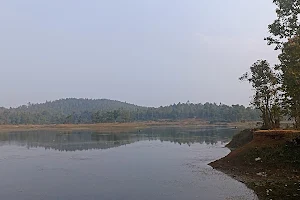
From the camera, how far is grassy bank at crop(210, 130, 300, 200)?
54.9ft

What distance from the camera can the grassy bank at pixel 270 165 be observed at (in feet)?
54.9

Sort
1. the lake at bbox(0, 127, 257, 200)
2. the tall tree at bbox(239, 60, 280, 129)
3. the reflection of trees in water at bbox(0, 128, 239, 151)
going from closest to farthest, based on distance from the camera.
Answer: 1. the lake at bbox(0, 127, 257, 200)
2. the tall tree at bbox(239, 60, 280, 129)
3. the reflection of trees in water at bbox(0, 128, 239, 151)

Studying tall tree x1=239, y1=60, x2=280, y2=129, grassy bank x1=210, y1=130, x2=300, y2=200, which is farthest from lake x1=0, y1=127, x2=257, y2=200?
tall tree x1=239, y1=60, x2=280, y2=129

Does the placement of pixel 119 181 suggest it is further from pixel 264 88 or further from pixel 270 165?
pixel 264 88

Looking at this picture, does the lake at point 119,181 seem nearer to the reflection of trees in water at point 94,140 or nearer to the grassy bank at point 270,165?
the grassy bank at point 270,165

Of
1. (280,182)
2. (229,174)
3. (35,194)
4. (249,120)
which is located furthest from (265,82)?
(249,120)

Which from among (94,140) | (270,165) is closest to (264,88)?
(270,165)

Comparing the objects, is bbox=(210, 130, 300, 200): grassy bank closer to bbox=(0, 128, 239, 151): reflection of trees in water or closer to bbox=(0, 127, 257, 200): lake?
bbox=(0, 127, 257, 200): lake

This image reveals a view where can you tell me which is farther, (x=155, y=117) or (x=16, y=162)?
(x=155, y=117)

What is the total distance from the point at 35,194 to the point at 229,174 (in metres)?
12.0

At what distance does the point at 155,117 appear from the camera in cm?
16812

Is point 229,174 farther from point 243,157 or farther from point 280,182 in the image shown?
point 280,182

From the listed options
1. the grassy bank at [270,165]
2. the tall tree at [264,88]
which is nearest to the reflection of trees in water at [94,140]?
the tall tree at [264,88]

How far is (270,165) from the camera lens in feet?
70.2
